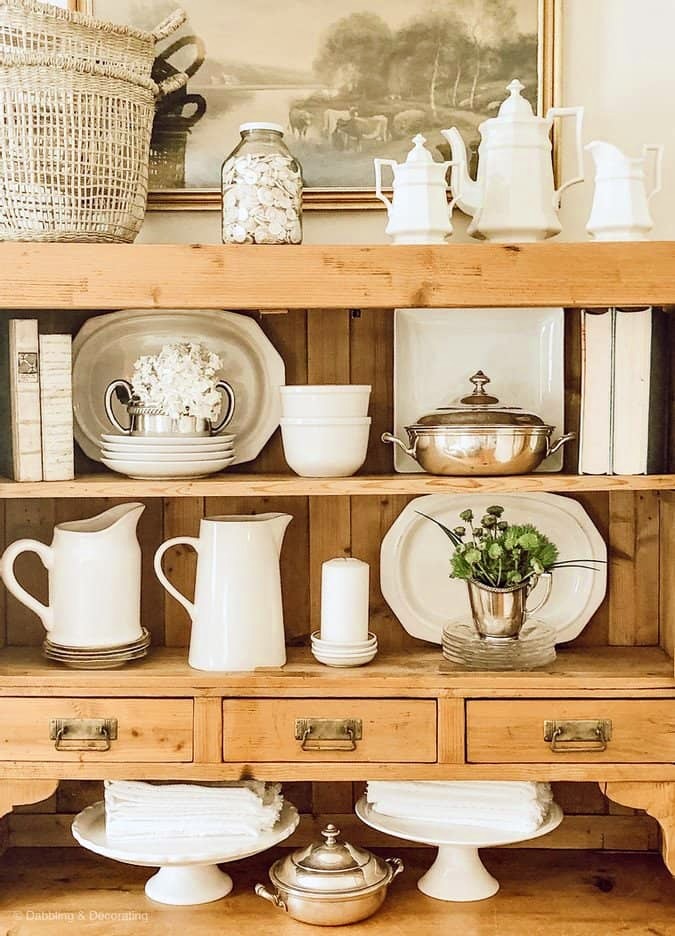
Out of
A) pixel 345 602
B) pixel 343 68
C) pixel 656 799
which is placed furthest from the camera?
pixel 343 68

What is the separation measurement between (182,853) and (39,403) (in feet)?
2.63

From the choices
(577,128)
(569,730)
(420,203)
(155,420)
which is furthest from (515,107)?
(569,730)

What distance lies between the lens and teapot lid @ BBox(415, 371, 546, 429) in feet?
5.88

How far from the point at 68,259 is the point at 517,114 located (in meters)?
0.80

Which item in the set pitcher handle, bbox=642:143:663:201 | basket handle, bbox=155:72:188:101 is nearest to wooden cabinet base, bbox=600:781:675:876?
pitcher handle, bbox=642:143:663:201

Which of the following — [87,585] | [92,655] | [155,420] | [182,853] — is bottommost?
[182,853]

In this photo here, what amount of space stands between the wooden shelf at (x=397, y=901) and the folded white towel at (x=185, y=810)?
149mm

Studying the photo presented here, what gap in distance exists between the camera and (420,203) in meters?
1.77

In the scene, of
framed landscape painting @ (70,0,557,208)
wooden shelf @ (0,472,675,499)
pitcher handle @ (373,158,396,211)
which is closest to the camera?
wooden shelf @ (0,472,675,499)

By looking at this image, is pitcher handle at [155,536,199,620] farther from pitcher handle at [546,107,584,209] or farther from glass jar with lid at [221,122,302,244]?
pitcher handle at [546,107,584,209]

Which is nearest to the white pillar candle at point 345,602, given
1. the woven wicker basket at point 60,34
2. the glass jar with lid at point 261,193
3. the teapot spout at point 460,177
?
the glass jar with lid at point 261,193

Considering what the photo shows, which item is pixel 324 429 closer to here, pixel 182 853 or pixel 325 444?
pixel 325 444

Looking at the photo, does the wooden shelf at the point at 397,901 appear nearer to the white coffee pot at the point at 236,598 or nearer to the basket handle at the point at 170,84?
the white coffee pot at the point at 236,598

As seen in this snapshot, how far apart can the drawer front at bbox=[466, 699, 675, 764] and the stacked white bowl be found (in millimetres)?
471
